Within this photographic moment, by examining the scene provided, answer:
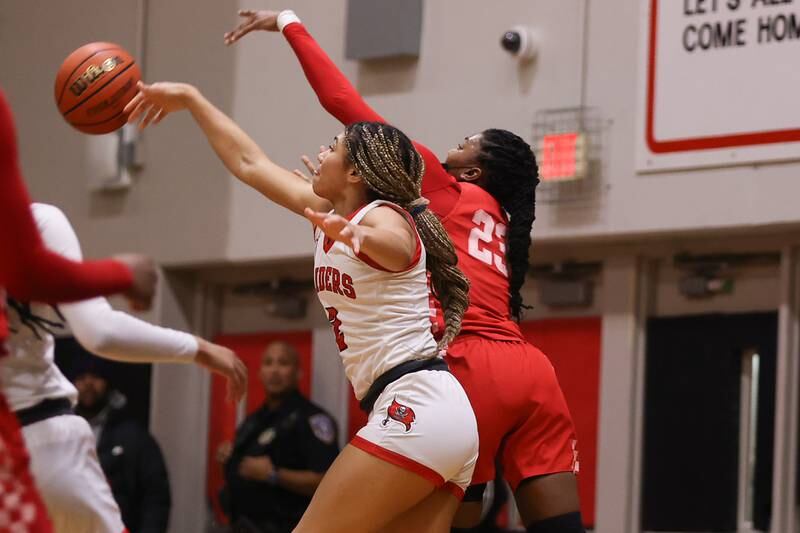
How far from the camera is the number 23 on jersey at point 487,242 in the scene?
5230 millimetres

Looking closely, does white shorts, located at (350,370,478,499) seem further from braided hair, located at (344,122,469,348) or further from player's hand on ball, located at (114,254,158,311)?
player's hand on ball, located at (114,254,158,311)

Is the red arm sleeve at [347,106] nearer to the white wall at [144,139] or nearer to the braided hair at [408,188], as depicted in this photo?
the braided hair at [408,188]

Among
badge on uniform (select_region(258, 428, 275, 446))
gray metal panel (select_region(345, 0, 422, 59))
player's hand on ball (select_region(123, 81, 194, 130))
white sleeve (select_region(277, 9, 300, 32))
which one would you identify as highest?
gray metal panel (select_region(345, 0, 422, 59))

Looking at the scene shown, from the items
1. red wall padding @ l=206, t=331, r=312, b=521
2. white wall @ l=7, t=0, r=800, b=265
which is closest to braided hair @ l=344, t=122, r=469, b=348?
white wall @ l=7, t=0, r=800, b=265

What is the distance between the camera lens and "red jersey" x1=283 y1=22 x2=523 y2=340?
16.9 feet

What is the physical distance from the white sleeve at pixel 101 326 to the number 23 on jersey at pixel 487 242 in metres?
1.23

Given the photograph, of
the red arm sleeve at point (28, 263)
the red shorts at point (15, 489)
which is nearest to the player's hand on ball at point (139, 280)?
the red arm sleeve at point (28, 263)

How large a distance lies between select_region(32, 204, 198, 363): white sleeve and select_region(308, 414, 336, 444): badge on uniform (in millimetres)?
4280

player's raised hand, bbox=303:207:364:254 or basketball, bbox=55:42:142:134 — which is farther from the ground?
basketball, bbox=55:42:142:134

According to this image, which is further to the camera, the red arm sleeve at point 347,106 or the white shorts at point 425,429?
the red arm sleeve at point 347,106

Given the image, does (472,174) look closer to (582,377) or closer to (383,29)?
(582,377)

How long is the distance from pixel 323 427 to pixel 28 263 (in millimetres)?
6057

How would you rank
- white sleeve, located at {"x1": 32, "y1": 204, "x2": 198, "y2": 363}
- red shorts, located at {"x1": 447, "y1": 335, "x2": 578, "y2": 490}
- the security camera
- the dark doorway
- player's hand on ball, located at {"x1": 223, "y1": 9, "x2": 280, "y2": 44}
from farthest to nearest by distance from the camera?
the security camera → the dark doorway → player's hand on ball, located at {"x1": 223, "y1": 9, "x2": 280, "y2": 44} → red shorts, located at {"x1": 447, "y1": 335, "x2": 578, "y2": 490} → white sleeve, located at {"x1": 32, "y1": 204, "x2": 198, "y2": 363}

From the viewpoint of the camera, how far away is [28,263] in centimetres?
278
